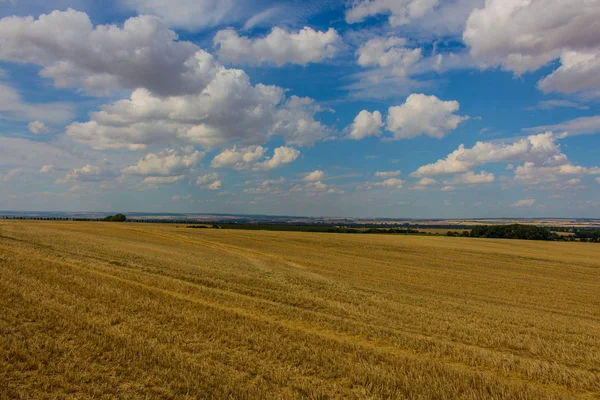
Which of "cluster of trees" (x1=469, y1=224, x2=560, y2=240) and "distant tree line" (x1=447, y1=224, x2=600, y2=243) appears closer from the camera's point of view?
"distant tree line" (x1=447, y1=224, x2=600, y2=243)

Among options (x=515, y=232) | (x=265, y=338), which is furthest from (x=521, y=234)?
(x=265, y=338)

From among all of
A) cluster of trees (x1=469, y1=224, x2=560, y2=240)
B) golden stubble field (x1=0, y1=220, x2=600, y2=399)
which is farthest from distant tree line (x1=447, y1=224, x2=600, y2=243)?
golden stubble field (x1=0, y1=220, x2=600, y2=399)

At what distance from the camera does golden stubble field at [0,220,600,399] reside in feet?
20.1

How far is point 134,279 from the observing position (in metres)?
14.1

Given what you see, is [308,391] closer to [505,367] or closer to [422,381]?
[422,381]

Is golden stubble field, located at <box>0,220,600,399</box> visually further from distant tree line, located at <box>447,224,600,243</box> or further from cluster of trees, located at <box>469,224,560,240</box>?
cluster of trees, located at <box>469,224,560,240</box>

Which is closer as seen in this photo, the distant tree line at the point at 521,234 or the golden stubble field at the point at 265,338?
the golden stubble field at the point at 265,338

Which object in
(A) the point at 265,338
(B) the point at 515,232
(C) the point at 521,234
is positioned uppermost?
(A) the point at 265,338

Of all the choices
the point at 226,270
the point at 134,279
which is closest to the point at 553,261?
the point at 226,270

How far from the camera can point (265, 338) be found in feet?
27.8

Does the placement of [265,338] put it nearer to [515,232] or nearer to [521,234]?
[521,234]

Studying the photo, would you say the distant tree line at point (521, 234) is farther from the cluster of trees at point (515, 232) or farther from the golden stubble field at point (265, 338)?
the golden stubble field at point (265, 338)

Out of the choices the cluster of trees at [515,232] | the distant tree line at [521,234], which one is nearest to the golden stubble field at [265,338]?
the distant tree line at [521,234]

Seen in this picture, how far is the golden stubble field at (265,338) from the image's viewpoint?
6.11 meters
